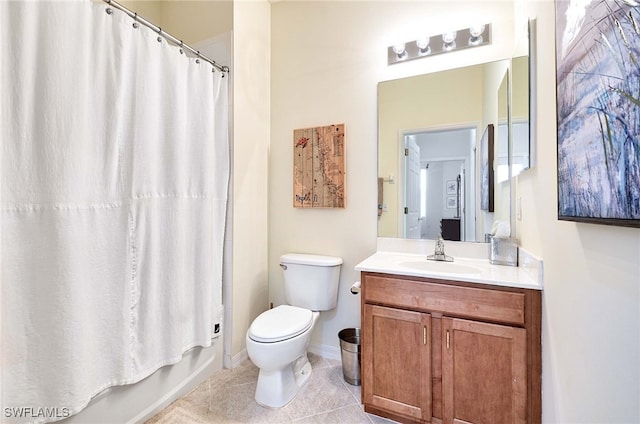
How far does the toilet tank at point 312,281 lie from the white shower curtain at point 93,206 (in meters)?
0.57

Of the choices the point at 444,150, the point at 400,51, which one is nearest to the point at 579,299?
the point at 444,150

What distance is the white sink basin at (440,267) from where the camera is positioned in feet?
5.27

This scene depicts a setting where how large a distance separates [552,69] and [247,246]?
1962 mm

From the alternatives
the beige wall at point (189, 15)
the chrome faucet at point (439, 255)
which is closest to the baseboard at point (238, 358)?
the chrome faucet at point (439, 255)

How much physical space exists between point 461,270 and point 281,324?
1.09 m

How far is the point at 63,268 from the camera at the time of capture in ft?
3.72

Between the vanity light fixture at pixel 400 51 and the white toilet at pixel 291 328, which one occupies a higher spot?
the vanity light fixture at pixel 400 51

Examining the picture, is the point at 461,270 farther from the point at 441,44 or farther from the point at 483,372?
the point at 441,44

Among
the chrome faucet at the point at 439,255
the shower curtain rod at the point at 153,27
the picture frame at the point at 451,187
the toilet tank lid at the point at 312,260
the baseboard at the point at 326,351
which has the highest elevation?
the shower curtain rod at the point at 153,27

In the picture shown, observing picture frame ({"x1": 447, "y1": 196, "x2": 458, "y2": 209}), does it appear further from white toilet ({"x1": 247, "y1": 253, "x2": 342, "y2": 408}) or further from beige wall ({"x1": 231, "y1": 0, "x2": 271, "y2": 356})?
beige wall ({"x1": 231, "y1": 0, "x2": 271, "y2": 356})

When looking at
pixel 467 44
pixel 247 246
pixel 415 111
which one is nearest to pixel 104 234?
pixel 247 246

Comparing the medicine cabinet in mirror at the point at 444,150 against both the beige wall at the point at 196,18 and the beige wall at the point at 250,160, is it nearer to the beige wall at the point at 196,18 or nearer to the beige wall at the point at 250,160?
the beige wall at the point at 250,160

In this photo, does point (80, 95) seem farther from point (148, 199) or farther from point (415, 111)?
point (415, 111)

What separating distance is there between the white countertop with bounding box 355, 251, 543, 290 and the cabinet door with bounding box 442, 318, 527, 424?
0.66 feet
